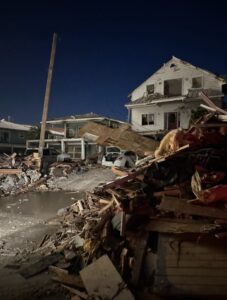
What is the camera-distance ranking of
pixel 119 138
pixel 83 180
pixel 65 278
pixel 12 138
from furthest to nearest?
1. pixel 12 138
2. pixel 83 180
3. pixel 119 138
4. pixel 65 278

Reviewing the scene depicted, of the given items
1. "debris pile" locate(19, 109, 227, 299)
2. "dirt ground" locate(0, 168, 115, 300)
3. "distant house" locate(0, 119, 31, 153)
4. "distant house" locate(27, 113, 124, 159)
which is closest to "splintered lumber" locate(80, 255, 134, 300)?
"debris pile" locate(19, 109, 227, 299)

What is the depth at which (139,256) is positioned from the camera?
18.2 feet

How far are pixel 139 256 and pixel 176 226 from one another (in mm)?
962

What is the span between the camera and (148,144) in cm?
822

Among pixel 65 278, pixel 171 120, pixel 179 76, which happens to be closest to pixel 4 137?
pixel 171 120

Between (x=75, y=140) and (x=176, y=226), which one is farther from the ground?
(x=75, y=140)

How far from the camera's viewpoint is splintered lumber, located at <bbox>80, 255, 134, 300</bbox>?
5.17 meters

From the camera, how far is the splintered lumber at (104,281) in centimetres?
517

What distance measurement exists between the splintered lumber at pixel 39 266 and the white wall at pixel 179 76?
23988 mm

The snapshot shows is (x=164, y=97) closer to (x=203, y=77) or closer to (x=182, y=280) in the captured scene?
(x=203, y=77)

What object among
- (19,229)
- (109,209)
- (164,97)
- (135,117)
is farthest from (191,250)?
(135,117)

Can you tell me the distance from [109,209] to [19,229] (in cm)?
524

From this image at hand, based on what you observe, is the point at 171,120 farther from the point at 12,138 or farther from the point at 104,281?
the point at 12,138

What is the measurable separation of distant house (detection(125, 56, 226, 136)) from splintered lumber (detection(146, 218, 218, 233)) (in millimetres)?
22717
